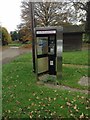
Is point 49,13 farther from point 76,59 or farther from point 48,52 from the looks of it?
point 48,52

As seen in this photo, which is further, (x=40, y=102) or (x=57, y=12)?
(x=57, y=12)

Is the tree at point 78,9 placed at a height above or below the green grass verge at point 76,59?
above

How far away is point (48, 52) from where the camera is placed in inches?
347

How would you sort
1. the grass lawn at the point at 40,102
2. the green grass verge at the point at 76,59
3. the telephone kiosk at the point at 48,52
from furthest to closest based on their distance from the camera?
the green grass verge at the point at 76,59
the telephone kiosk at the point at 48,52
the grass lawn at the point at 40,102

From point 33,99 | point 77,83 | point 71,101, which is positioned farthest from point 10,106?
point 77,83

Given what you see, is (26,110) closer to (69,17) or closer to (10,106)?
(10,106)

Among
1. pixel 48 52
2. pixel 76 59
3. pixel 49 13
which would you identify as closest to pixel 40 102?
pixel 48 52

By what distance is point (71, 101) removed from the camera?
593 centimetres

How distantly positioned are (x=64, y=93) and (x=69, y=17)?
25360mm

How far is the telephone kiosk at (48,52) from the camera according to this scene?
27.4 ft

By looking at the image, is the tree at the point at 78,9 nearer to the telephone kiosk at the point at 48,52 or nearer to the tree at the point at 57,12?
the tree at the point at 57,12

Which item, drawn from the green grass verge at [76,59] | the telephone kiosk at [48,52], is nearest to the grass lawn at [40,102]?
the telephone kiosk at [48,52]

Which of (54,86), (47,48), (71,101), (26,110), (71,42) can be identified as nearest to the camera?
(26,110)

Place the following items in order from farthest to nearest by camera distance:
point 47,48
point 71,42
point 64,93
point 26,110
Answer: point 71,42 → point 47,48 → point 64,93 → point 26,110
